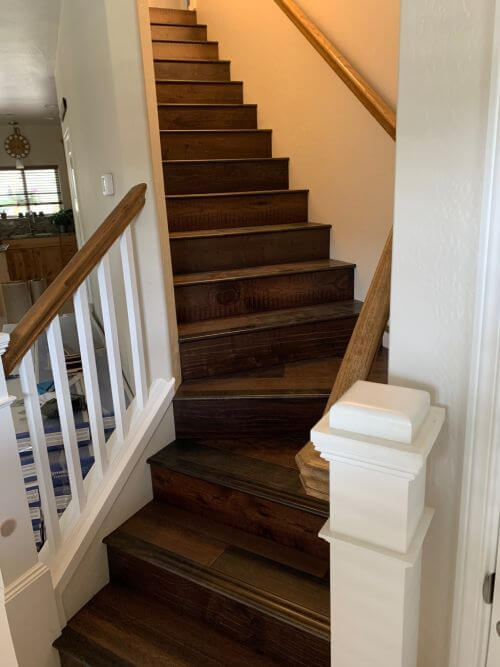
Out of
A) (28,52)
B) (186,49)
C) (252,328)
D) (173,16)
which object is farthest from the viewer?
(28,52)

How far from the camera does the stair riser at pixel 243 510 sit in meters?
1.58

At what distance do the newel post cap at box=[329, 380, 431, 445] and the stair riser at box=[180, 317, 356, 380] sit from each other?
132 cm

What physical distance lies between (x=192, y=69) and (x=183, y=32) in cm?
51

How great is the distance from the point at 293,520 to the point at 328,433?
94 centimetres

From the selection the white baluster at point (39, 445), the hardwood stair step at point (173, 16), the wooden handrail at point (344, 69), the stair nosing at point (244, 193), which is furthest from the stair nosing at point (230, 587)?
the hardwood stair step at point (173, 16)

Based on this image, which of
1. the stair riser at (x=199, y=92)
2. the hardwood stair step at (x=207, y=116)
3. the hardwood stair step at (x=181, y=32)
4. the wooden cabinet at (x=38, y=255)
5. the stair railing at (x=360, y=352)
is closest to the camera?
the stair railing at (x=360, y=352)

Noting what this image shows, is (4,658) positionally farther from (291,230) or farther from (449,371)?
(291,230)

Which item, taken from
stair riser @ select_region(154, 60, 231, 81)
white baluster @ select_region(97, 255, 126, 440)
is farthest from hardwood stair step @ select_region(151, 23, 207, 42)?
white baluster @ select_region(97, 255, 126, 440)

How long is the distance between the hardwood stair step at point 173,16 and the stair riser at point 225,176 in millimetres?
1627

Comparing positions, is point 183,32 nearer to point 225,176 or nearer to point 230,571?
point 225,176

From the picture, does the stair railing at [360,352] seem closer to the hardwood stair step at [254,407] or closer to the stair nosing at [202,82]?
the hardwood stair step at [254,407]

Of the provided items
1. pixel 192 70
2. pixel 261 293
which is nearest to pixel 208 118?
pixel 192 70

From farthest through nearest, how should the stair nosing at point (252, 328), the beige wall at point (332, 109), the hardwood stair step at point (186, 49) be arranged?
the hardwood stair step at point (186, 49), the beige wall at point (332, 109), the stair nosing at point (252, 328)

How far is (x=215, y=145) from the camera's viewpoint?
2.97m
